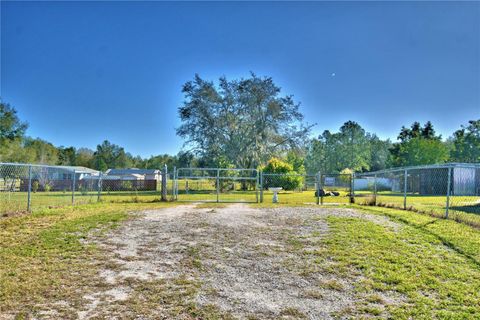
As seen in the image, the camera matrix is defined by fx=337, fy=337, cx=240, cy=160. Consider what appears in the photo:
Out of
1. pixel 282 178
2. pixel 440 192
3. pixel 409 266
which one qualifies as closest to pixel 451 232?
Result: pixel 409 266

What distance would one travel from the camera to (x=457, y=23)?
492 inches

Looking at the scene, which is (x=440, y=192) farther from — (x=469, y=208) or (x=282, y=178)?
(x=469, y=208)

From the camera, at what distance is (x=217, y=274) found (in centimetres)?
504

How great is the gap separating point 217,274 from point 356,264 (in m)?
2.20

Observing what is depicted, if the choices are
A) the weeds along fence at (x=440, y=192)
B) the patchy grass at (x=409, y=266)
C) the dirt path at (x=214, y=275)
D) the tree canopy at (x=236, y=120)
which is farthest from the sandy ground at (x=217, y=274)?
the tree canopy at (x=236, y=120)

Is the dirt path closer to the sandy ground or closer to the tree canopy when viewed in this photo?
the sandy ground

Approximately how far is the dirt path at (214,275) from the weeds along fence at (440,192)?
3.87 m

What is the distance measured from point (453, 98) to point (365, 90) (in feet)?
18.7

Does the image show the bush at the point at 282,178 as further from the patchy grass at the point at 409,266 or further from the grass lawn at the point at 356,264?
the patchy grass at the point at 409,266

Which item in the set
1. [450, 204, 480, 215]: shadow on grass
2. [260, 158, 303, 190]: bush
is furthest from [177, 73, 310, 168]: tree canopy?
[450, 204, 480, 215]: shadow on grass

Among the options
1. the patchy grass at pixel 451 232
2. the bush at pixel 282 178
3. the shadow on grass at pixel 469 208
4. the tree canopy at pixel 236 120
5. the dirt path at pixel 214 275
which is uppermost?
the tree canopy at pixel 236 120

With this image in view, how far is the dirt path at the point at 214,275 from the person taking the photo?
393 centimetres

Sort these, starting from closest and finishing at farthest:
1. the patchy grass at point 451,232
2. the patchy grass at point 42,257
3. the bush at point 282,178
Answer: the patchy grass at point 42,257, the patchy grass at point 451,232, the bush at point 282,178

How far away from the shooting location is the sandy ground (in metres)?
3.95
